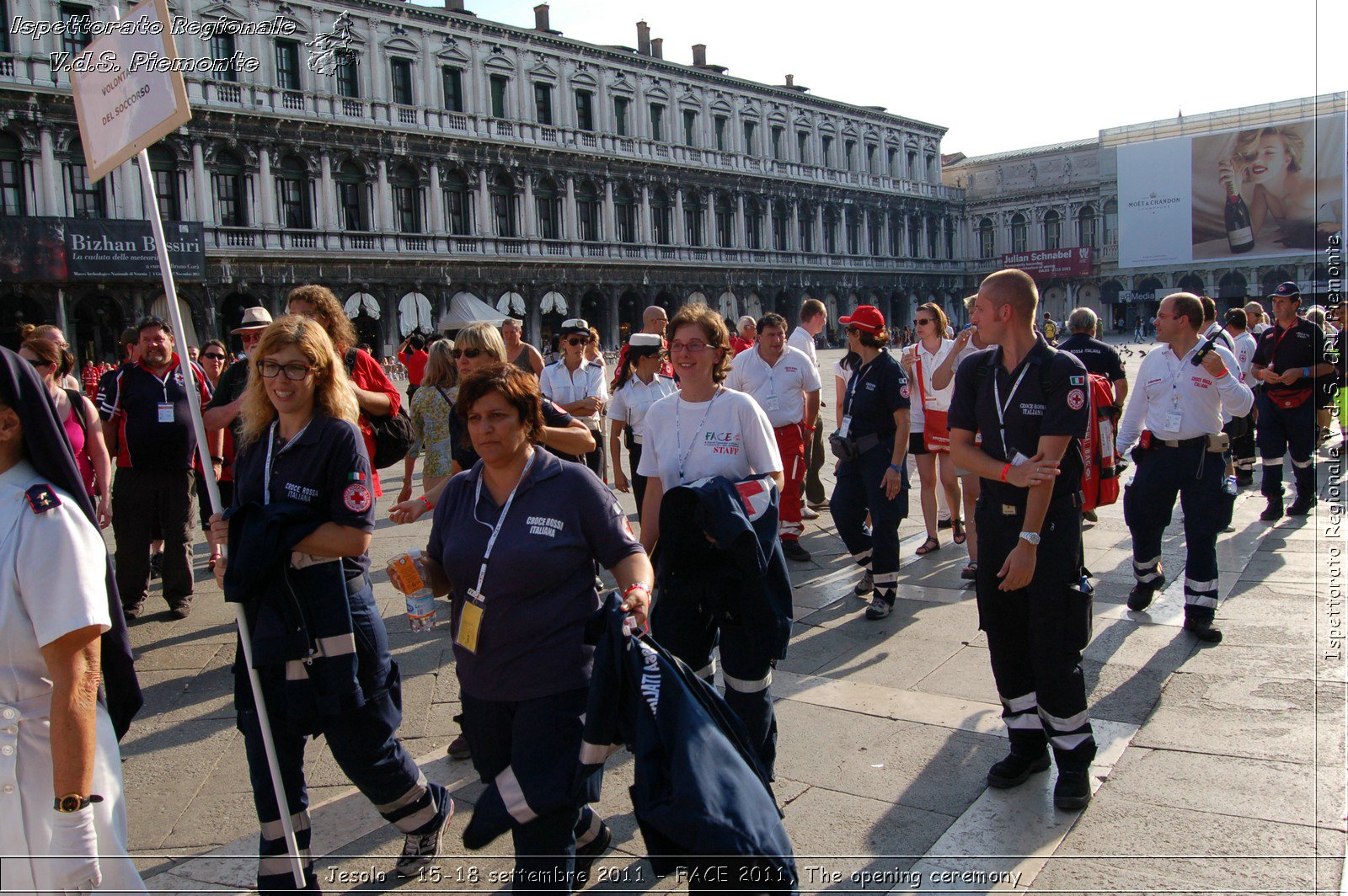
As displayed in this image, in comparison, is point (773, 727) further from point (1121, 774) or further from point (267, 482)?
point (267, 482)

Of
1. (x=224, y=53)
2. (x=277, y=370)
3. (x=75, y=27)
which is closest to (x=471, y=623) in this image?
(x=277, y=370)

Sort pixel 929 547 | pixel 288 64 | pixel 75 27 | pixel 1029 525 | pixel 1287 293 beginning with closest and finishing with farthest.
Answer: pixel 1029 525 → pixel 929 547 → pixel 1287 293 → pixel 75 27 → pixel 288 64

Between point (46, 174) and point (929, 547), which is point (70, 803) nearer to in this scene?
point (929, 547)

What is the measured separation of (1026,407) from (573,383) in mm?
4205

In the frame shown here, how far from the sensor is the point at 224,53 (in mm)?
31344

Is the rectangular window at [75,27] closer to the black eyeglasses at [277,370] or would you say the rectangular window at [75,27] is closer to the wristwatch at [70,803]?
the black eyeglasses at [277,370]

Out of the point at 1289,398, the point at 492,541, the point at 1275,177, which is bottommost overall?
the point at 1289,398

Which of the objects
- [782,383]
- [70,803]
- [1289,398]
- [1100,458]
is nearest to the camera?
[70,803]

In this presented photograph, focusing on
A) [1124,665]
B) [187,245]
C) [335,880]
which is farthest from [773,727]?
[187,245]

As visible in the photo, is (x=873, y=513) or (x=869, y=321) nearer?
(x=873, y=513)

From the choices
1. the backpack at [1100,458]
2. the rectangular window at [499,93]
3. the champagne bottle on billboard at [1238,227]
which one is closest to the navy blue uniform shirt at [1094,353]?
the backpack at [1100,458]

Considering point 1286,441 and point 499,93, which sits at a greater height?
point 499,93

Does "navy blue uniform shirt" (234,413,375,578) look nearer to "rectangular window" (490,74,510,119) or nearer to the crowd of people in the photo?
the crowd of people

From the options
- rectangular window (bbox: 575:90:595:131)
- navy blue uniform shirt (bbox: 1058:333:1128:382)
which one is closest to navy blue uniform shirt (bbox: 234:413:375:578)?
navy blue uniform shirt (bbox: 1058:333:1128:382)
